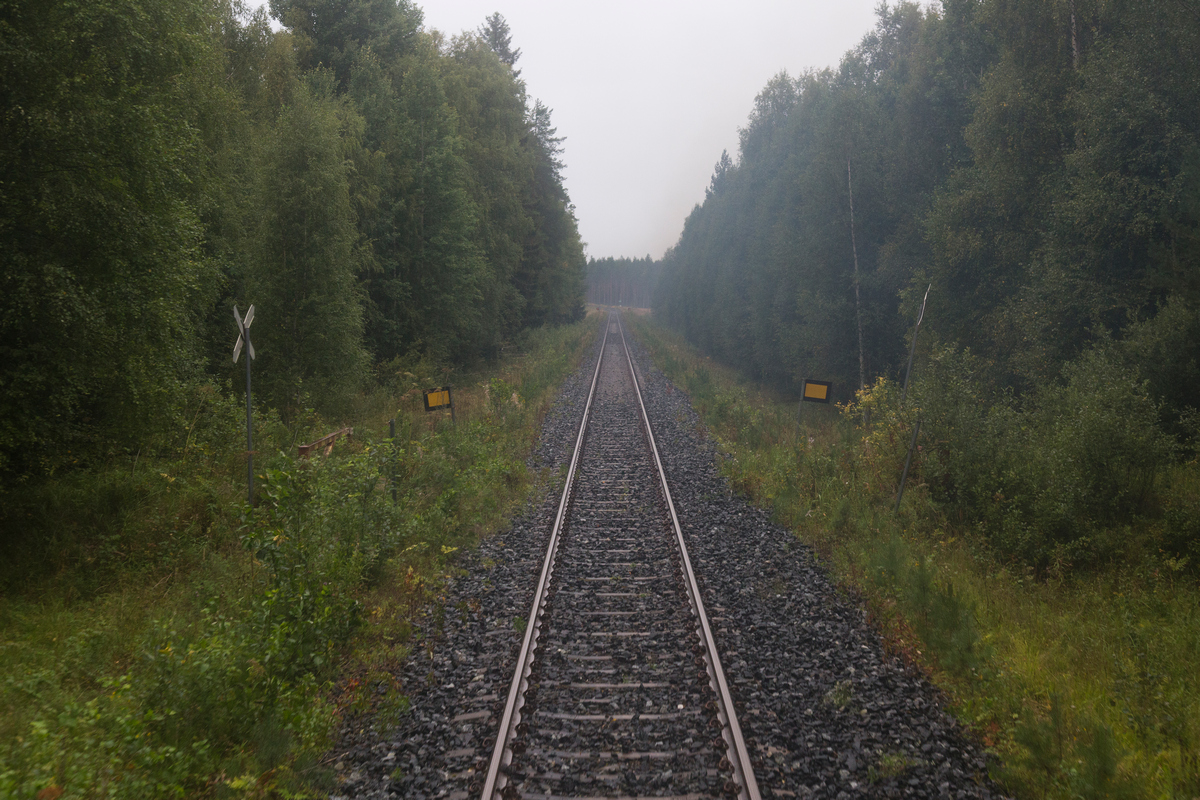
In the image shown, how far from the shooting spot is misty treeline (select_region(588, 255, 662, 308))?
164 meters

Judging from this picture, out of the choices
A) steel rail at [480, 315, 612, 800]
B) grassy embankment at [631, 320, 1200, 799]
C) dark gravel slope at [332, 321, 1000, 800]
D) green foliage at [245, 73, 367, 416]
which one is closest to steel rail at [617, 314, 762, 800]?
dark gravel slope at [332, 321, 1000, 800]

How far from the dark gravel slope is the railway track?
0.20 meters

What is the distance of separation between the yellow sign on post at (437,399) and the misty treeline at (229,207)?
3.85 meters

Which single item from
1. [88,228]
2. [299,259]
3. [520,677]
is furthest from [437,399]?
[520,677]

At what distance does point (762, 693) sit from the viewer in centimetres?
547

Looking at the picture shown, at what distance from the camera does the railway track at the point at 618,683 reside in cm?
442

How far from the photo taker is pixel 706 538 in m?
9.44

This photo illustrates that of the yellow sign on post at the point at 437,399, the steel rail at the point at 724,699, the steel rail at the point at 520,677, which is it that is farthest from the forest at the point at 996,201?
Answer: the yellow sign on post at the point at 437,399

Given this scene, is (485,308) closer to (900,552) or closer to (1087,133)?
(1087,133)

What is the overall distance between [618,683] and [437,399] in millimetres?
9236

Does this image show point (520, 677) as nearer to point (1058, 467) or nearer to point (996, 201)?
point (1058, 467)

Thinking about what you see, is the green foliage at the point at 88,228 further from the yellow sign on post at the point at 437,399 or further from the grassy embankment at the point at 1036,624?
the grassy embankment at the point at 1036,624

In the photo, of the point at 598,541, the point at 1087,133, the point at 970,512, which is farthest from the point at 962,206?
the point at 598,541

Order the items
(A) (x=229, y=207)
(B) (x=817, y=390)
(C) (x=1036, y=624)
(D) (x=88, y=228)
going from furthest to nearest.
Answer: (A) (x=229, y=207) → (B) (x=817, y=390) → (D) (x=88, y=228) → (C) (x=1036, y=624)
